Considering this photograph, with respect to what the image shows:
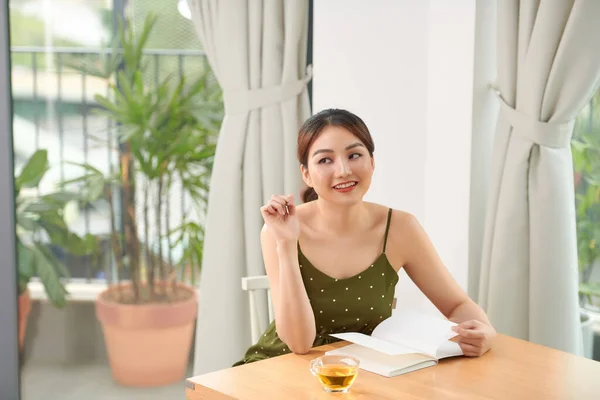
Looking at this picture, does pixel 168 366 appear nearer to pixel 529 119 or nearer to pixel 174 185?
pixel 174 185

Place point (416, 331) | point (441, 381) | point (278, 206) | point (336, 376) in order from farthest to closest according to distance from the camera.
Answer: point (278, 206) → point (416, 331) → point (441, 381) → point (336, 376)

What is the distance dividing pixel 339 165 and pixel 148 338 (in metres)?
1.62

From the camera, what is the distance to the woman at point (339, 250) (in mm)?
1863

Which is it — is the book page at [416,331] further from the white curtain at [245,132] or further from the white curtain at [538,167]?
the white curtain at [245,132]

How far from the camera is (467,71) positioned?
8.91 ft

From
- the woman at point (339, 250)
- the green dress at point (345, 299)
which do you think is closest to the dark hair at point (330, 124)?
the woman at point (339, 250)

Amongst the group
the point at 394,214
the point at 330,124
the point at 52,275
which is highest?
the point at 330,124

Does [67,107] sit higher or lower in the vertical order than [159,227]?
higher

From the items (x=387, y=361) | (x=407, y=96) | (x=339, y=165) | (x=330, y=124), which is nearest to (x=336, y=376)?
(x=387, y=361)

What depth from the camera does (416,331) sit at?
1.75m

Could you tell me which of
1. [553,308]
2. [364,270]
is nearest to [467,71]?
[553,308]

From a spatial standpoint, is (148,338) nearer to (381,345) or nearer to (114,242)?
(114,242)

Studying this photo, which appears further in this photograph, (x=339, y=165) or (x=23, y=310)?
(x=23, y=310)

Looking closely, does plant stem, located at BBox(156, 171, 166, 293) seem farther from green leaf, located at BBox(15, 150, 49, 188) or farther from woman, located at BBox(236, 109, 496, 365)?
woman, located at BBox(236, 109, 496, 365)
